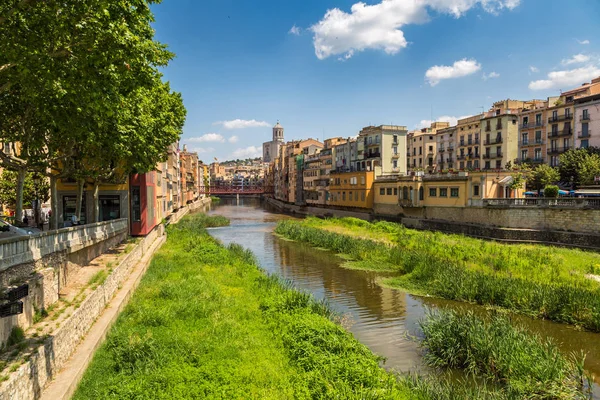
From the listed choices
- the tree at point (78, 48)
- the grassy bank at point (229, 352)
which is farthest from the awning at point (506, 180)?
the tree at point (78, 48)

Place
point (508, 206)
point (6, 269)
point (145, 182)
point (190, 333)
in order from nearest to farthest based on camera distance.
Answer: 1. point (6, 269)
2. point (190, 333)
3. point (145, 182)
4. point (508, 206)

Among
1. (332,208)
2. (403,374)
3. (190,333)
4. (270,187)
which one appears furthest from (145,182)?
(270,187)

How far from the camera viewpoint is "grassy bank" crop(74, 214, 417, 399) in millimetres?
10852

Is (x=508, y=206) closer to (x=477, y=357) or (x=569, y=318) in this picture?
(x=569, y=318)

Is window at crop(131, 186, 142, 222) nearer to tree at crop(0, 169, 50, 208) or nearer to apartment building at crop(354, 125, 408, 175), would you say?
tree at crop(0, 169, 50, 208)

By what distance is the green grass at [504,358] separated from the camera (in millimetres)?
11764

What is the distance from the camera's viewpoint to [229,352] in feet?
42.4

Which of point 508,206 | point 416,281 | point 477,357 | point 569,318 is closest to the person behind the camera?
point 477,357

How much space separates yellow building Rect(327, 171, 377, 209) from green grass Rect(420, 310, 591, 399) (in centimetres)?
4710

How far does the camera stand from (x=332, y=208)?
235 feet

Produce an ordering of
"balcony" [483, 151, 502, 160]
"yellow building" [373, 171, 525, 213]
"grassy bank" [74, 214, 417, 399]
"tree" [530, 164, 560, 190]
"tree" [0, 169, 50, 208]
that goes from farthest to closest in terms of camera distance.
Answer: "balcony" [483, 151, 502, 160] < "tree" [530, 164, 560, 190] < "yellow building" [373, 171, 525, 213] < "tree" [0, 169, 50, 208] < "grassy bank" [74, 214, 417, 399]

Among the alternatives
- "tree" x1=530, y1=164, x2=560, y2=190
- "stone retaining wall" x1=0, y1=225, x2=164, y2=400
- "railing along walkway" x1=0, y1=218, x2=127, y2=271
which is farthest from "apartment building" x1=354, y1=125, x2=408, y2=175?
"stone retaining wall" x1=0, y1=225, x2=164, y2=400

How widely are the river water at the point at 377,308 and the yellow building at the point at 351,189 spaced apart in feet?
89.8

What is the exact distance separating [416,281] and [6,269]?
809 inches
